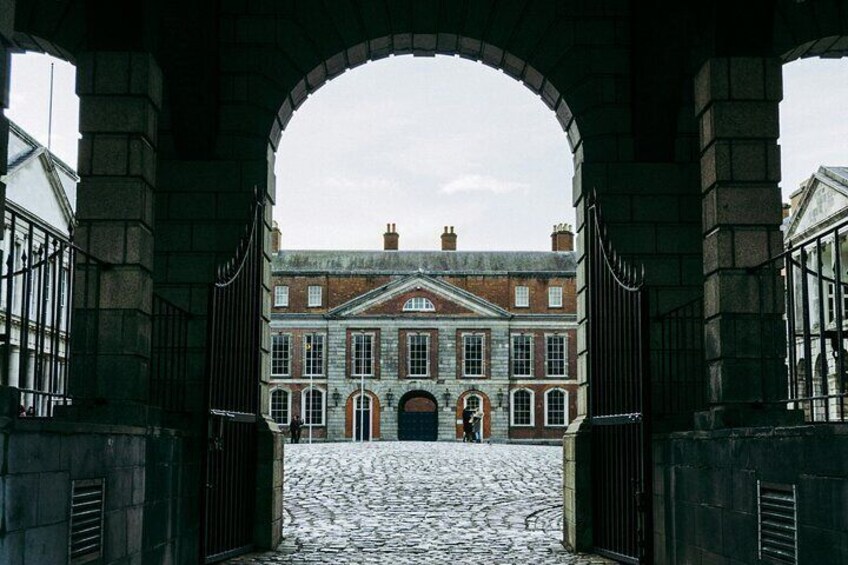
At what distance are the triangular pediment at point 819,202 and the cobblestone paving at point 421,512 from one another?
13.7m

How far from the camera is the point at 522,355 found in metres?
57.3

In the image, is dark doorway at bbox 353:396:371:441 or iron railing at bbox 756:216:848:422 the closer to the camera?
iron railing at bbox 756:216:848:422

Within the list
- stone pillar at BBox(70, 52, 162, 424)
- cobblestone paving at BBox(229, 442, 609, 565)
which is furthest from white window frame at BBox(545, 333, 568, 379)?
stone pillar at BBox(70, 52, 162, 424)

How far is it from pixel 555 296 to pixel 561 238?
4.47 meters

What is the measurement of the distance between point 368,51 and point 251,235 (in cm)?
239

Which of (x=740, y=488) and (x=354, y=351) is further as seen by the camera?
(x=354, y=351)

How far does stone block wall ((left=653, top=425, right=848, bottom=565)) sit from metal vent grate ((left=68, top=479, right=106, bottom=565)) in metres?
3.35

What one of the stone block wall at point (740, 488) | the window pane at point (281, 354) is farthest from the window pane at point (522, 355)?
the stone block wall at point (740, 488)

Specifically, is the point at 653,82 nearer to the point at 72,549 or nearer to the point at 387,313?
the point at 72,549

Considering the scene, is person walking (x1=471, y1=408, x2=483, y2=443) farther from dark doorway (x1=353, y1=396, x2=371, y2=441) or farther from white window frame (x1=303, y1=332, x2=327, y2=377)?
white window frame (x1=303, y1=332, x2=327, y2=377)

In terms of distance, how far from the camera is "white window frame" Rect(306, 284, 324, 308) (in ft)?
193

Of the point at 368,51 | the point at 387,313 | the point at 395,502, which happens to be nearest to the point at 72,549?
the point at 368,51

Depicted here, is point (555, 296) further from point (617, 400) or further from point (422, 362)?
point (617, 400)

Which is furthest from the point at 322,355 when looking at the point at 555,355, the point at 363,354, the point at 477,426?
the point at 555,355
